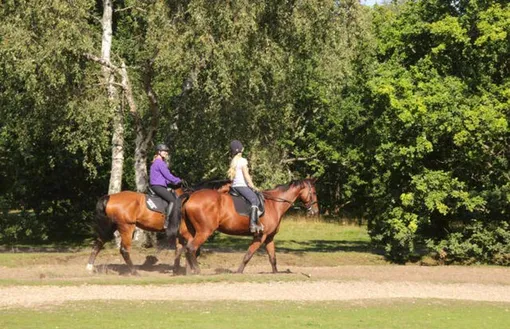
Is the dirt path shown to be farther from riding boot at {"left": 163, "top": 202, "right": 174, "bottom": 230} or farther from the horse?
riding boot at {"left": 163, "top": 202, "right": 174, "bottom": 230}

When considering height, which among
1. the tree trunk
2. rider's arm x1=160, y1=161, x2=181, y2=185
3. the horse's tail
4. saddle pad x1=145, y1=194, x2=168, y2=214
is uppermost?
the tree trunk

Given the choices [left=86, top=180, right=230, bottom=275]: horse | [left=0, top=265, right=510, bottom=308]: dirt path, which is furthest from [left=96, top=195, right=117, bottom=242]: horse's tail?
[left=0, top=265, right=510, bottom=308]: dirt path

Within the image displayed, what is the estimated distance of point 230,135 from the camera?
88.2ft

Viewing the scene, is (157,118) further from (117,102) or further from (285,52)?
(285,52)

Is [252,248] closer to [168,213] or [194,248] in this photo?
[194,248]

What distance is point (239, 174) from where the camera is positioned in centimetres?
2092

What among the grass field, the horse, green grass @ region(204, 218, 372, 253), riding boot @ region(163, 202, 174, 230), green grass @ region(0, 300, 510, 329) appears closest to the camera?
green grass @ region(0, 300, 510, 329)

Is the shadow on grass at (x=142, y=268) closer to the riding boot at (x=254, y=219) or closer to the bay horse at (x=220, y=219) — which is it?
the bay horse at (x=220, y=219)

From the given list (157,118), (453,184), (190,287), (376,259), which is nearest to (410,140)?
(453,184)

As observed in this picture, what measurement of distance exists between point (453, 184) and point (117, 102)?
11.1 metres

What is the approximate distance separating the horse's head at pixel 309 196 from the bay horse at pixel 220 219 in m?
0.12

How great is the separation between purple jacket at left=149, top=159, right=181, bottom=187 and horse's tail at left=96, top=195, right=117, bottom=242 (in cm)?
139

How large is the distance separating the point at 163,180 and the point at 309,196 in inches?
150

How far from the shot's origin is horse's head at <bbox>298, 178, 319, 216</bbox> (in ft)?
72.4
